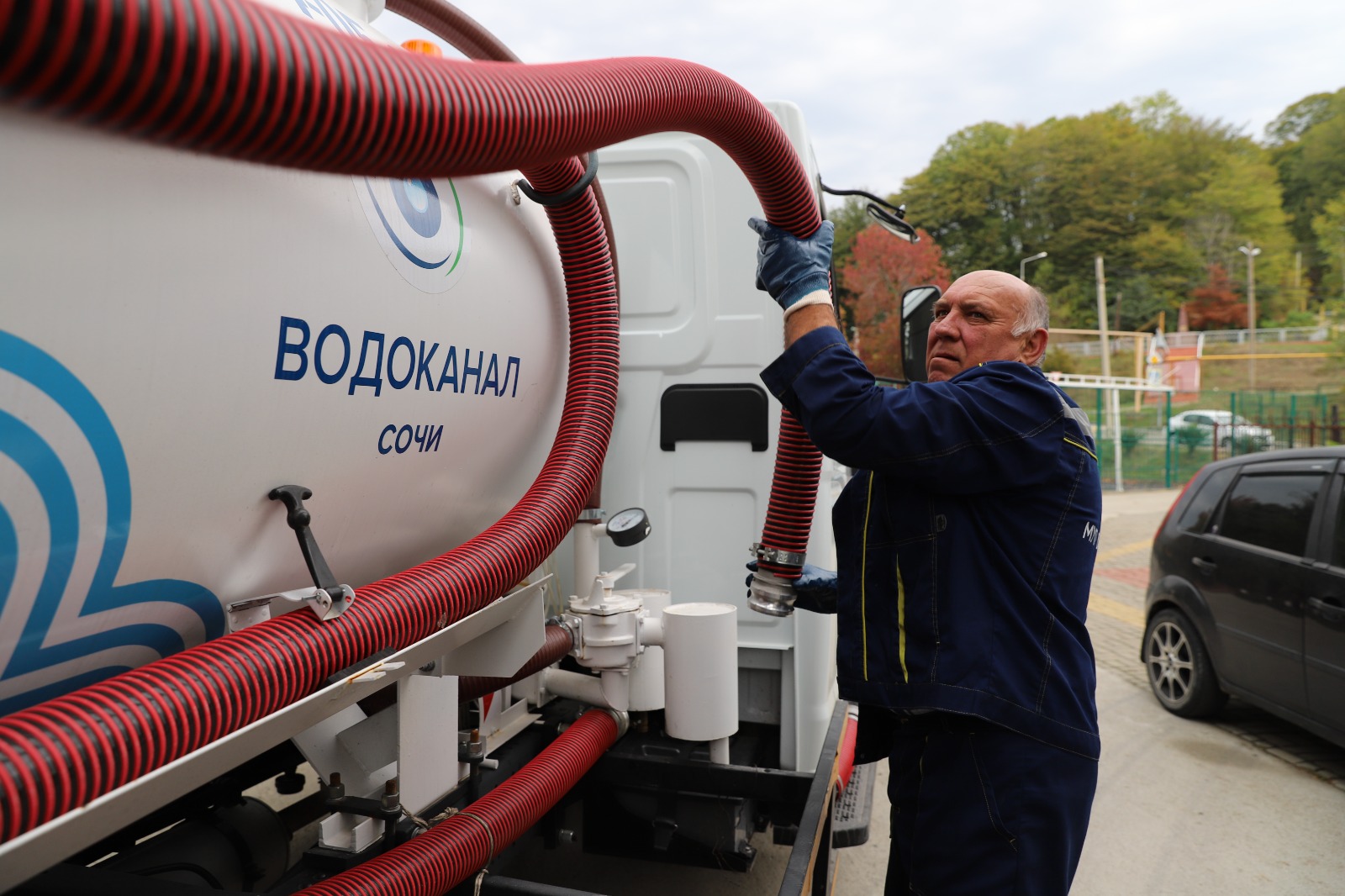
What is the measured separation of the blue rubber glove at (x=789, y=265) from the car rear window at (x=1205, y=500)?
4.50 metres

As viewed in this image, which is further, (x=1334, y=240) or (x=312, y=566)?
(x=1334, y=240)

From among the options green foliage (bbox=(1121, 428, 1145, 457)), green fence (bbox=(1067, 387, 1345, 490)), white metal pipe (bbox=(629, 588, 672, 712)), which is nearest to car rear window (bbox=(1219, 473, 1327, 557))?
white metal pipe (bbox=(629, 588, 672, 712))

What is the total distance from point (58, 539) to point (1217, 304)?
71469 mm

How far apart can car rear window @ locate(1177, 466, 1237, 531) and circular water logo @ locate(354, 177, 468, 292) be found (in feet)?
17.3

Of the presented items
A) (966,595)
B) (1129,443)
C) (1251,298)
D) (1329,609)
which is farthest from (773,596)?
(1251,298)

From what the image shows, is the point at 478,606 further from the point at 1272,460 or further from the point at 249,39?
the point at 1272,460

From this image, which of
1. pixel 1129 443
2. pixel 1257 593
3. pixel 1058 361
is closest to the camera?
pixel 1257 593

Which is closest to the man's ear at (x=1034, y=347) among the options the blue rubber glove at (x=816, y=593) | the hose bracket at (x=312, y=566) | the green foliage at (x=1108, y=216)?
the blue rubber glove at (x=816, y=593)

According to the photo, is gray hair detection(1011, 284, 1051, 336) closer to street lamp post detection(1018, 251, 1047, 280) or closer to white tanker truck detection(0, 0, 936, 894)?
white tanker truck detection(0, 0, 936, 894)

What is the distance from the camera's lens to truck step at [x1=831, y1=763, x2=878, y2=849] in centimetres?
286

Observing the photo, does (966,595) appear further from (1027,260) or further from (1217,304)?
(1217,304)

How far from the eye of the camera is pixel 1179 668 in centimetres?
577

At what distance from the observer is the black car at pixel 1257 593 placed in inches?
175

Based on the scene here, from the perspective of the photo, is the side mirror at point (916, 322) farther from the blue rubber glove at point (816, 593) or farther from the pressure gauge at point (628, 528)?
the pressure gauge at point (628, 528)
